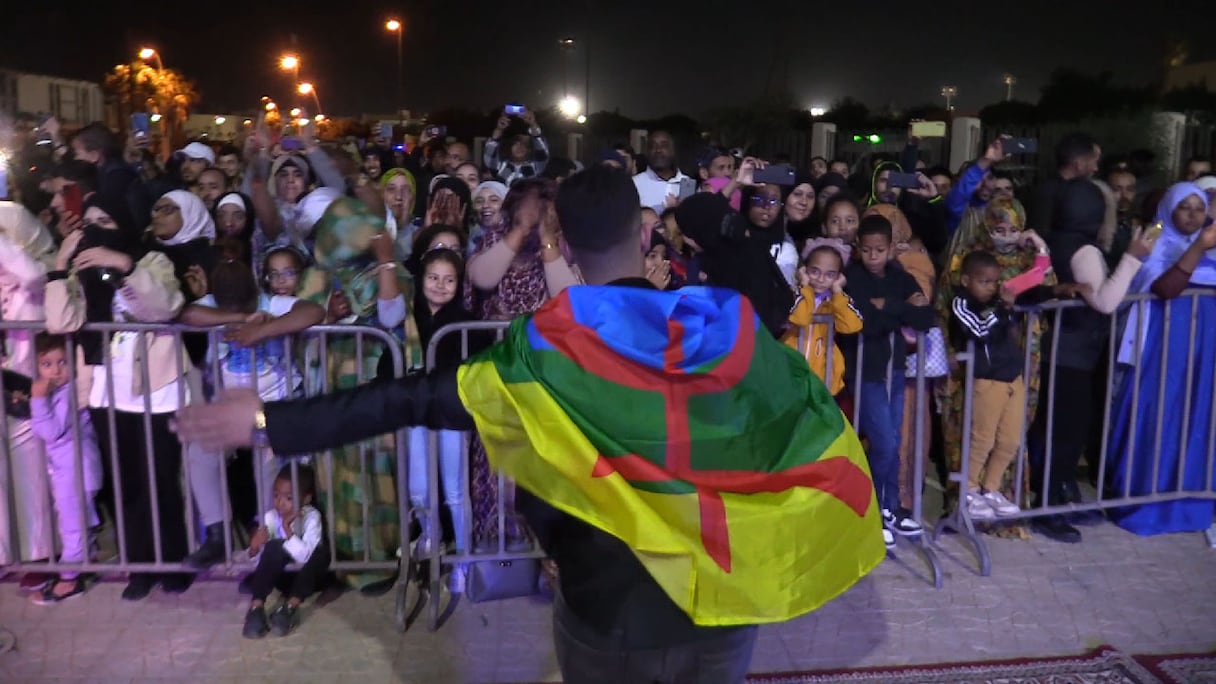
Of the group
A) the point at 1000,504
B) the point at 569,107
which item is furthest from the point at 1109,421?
the point at 569,107

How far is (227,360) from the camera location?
17.1 ft

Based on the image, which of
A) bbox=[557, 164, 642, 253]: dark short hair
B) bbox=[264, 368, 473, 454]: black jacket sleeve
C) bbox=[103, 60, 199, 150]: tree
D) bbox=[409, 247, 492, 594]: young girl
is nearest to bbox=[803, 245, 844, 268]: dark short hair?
bbox=[409, 247, 492, 594]: young girl

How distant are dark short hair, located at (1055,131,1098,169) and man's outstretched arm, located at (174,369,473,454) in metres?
5.41

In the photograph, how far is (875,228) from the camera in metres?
5.93

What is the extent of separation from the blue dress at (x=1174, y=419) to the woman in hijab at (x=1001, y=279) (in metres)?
0.62

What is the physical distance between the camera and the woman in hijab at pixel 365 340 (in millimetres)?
5242

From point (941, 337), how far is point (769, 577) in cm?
394

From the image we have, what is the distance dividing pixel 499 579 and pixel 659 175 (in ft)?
14.2

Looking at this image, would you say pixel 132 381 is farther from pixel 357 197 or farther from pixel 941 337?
pixel 941 337

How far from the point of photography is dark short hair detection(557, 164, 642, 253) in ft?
8.43

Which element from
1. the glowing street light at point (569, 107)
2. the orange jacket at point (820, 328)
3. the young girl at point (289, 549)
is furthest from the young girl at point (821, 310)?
the glowing street light at point (569, 107)

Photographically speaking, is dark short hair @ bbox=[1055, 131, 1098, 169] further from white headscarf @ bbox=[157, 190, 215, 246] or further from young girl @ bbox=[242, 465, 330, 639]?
white headscarf @ bbox=[157, 190, 215, 246]

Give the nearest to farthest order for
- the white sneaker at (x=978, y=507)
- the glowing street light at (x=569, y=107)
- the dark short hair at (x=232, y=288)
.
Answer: the dark short hair at (x=232, y=288), the white sneaker at (x=978, y=507), the glowing street light at (x=569, y=107)

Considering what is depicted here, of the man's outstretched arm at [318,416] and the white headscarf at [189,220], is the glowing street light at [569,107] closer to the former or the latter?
the white headscarf at [189,220]
